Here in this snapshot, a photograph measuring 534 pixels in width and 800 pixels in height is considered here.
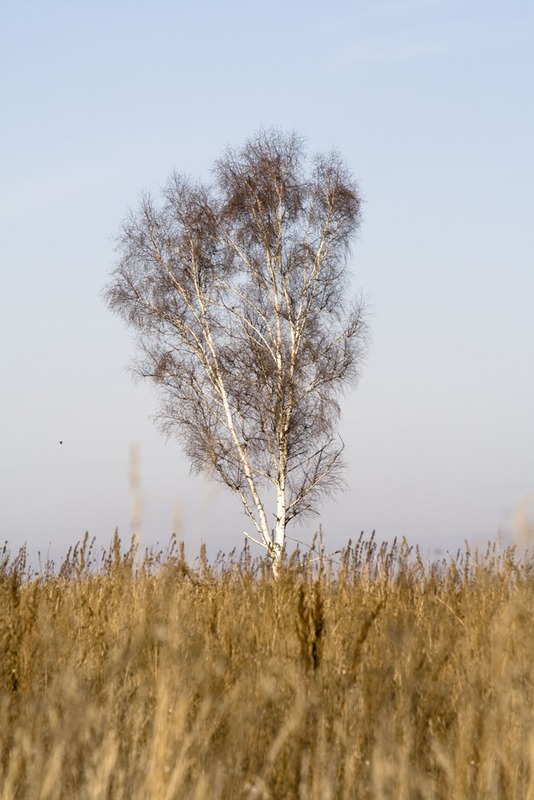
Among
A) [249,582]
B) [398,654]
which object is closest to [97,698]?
[398,654]

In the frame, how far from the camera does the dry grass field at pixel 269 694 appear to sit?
2.89 meters

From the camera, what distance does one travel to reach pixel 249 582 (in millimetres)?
6027

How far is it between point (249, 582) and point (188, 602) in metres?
0.70

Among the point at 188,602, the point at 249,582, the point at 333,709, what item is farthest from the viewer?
the point at 249,582

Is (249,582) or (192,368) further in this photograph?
(192,368)

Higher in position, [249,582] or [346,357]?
[346,357]

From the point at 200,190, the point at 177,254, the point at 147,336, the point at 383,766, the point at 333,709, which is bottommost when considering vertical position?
the point at 383,766

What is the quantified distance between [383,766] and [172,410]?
14541mm

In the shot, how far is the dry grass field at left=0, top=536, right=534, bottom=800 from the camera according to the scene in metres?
2.89

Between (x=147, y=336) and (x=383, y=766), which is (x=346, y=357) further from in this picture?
(x=383, y=766)

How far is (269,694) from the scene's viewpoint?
331 centimetres

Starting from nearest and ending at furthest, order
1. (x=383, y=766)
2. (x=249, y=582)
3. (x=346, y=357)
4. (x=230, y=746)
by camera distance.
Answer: (x=383, y=766), (x=230, y=746), (x=249, y=582), (x=346, y=357)

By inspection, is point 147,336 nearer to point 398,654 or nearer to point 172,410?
point 172,410

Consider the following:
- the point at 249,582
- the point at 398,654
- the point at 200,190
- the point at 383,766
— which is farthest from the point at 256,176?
the point at 383,766
